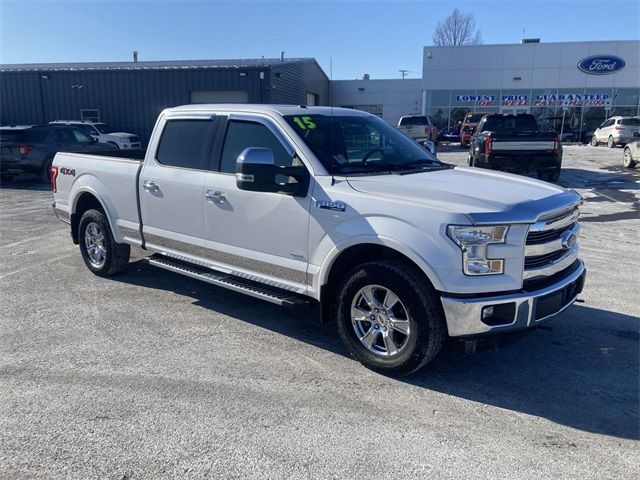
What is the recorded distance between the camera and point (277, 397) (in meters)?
3.81

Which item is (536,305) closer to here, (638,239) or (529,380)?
(529,380)

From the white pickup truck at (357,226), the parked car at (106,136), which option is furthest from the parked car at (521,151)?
the parked car at (106,136)

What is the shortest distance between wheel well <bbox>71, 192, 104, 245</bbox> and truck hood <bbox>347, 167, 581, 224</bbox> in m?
3.92

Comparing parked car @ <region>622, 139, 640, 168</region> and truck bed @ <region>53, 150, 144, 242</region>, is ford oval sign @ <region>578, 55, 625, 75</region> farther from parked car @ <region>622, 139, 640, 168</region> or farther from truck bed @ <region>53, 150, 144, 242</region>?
truck bed @ <region>53, 150, 144, 242</region>

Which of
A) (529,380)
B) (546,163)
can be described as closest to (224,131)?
(529,380)

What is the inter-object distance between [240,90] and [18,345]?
23.3 meters

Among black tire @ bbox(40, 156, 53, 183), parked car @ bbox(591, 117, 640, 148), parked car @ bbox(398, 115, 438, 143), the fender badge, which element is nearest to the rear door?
the fender badge

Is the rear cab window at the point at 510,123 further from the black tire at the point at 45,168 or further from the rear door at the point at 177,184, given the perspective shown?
the rear door at the point at 177,184

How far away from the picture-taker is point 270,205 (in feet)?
15.1

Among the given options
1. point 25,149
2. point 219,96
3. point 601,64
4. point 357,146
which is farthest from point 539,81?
point 357,146

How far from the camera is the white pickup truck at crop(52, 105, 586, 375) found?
365cm

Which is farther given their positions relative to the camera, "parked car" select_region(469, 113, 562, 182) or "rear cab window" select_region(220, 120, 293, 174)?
"parked car" select_region(469, 113, 562, 182)

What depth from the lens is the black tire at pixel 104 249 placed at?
254 inches

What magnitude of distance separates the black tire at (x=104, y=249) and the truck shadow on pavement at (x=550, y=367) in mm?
1445
